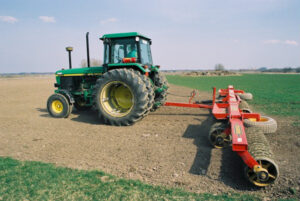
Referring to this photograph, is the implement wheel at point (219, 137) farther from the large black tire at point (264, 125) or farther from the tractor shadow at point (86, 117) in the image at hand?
the tractor shadow at point (86, 117)

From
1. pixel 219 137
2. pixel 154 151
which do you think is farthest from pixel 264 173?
pixel 154 151

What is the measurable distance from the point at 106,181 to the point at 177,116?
4.47 meters

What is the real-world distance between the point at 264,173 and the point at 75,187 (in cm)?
257

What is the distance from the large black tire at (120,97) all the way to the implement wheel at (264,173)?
339cm

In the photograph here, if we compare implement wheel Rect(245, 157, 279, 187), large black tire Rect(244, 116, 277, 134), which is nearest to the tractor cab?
large black tire Rect(244, 116, 277, 134)

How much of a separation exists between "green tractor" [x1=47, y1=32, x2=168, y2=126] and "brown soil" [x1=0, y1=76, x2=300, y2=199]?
47 centimetres

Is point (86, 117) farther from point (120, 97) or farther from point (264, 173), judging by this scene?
point (264, 173)

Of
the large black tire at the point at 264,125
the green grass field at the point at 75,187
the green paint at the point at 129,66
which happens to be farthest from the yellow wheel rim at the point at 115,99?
the large black tire at the point at 264,125

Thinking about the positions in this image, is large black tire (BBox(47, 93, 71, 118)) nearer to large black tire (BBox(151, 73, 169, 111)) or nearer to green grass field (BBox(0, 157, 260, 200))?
large black tire (BBox(151, 73, 169, 111))

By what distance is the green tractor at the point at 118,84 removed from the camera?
6070mm

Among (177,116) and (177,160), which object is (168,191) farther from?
(177,116)

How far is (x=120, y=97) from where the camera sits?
23.0ft

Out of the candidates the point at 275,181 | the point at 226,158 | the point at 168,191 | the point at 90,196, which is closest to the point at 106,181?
the point at 90,196

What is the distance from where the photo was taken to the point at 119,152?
14.4 feet
